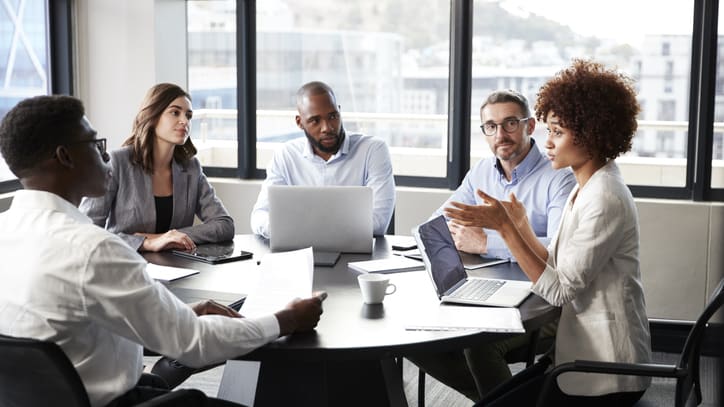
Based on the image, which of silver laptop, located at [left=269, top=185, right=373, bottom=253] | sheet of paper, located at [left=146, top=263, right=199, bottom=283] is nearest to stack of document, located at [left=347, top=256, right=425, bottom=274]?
silver laptop, located at [left=269, top=185, right=373, bottom=253]

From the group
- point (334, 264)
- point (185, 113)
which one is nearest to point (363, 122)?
point (185, 113)

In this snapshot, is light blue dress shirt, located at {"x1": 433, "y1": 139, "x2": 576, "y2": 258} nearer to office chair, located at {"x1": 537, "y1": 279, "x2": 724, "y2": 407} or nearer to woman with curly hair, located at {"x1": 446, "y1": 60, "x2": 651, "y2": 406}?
woman with curly hair, located at {"x1": 446, "y1": 60, "x2": 651, "y2": 406}

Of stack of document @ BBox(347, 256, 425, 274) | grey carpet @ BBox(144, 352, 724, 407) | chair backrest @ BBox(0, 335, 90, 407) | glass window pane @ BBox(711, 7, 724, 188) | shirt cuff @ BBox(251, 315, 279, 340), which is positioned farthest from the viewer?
glass window pane @ BBox(711, 7, 724, 188)

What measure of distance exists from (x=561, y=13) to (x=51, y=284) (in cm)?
358

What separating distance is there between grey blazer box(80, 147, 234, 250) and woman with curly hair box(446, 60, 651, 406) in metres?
1.21

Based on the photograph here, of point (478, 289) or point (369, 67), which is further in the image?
point (369, 67)

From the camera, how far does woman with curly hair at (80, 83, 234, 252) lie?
3.14 meters

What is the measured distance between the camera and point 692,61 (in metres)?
4.33

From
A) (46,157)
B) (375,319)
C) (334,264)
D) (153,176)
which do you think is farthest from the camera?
(153,176)

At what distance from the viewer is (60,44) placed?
4961 mm

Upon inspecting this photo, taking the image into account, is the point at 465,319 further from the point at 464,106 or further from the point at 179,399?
the point at 464,106

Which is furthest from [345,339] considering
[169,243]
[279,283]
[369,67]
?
[369,67]

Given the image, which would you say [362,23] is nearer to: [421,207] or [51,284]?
[421,207]

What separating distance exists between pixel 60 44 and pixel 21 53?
0.84ft
